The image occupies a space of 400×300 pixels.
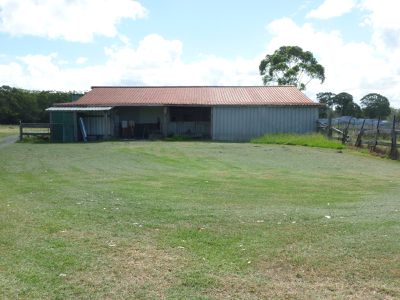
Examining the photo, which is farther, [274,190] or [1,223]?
[274,190]

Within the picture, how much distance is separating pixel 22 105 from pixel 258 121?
1689 inches

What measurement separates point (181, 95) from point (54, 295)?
29.9 meters

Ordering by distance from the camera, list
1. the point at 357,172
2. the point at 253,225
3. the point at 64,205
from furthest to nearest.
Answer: the point at 357,172, the point at 64,205, the point at 253,225

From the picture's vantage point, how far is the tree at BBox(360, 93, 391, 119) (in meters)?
62.3

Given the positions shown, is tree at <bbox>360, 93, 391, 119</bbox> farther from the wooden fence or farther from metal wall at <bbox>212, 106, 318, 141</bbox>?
the wooden fence

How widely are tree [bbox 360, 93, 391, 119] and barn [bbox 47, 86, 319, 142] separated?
1298 inches

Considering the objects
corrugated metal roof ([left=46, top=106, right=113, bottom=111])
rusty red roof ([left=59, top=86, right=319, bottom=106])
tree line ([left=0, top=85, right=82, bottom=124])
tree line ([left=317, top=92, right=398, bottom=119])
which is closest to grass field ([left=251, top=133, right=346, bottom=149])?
rusty red roof ([left=59, top=86, right=319, bottom=106])

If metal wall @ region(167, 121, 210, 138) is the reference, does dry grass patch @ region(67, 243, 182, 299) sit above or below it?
below

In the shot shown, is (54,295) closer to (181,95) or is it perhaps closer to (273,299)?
(273,299)

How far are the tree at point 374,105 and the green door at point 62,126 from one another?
1740 inches

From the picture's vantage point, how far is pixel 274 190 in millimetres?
9773

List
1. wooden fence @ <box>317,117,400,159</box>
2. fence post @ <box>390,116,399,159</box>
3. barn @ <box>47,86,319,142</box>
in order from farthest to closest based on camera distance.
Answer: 1. barn @ <box>47,86,319,142</box>
2. wooden fence @ <box>317,117,400,159</box>
3. fence post @ <box>390,116,399,159</box>

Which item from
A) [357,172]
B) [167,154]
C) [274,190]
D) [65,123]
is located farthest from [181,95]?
[274,190]

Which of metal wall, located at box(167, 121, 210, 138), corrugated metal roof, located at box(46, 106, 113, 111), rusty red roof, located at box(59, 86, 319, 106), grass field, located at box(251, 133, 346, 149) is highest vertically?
rusty red roof, located at box(59, 86, 319, 106)
